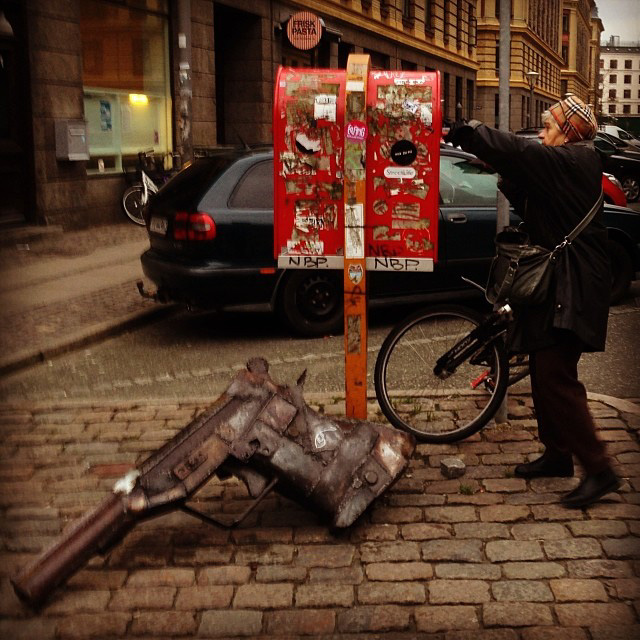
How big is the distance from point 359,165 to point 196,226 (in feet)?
10.7

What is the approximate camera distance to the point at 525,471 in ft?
14.9

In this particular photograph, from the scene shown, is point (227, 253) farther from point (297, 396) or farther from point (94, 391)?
point (297, 396)

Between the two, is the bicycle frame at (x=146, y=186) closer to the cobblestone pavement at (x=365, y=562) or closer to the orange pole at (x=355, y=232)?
the cobblestone pavement at (x=365, y=562)

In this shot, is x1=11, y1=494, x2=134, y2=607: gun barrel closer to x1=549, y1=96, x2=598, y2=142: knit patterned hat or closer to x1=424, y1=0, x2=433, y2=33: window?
x1=549, y1=96, x2=598, y2=142: knit patterned hat

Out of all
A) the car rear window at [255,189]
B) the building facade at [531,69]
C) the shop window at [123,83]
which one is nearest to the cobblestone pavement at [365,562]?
the car rear window at [255,189]

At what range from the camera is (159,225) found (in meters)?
8.01

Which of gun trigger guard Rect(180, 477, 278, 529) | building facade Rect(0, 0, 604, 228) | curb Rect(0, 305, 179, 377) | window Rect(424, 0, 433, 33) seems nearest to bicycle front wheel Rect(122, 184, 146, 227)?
building facade Rect(0, 0, 604, 228)

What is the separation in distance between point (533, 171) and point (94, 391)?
139 inches

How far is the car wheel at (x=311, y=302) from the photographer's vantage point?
7.72 m

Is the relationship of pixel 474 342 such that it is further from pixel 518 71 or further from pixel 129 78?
pixel 518 71

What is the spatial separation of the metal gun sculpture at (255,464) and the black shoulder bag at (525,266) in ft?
2.82

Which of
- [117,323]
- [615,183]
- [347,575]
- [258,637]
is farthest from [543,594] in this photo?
[615,183]

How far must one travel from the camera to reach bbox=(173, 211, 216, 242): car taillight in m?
7.52

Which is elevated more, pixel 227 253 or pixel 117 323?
pixel 227 253
